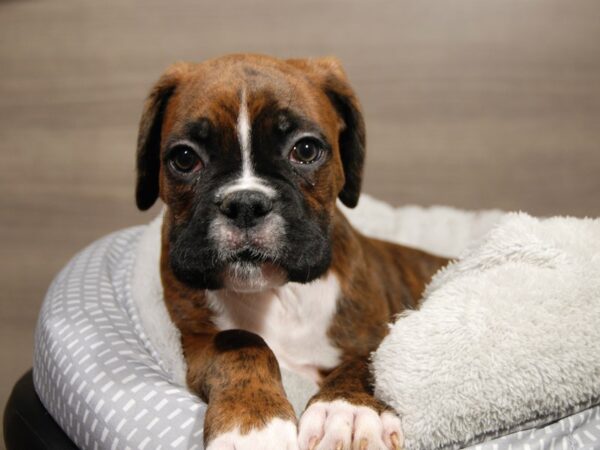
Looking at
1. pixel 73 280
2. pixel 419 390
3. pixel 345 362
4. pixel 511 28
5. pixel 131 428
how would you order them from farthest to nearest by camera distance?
pixel 511 28
pixel 73 280
pixel 345 362
pixel 131 428
pixel 419 390

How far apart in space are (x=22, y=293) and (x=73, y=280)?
2.03 meters

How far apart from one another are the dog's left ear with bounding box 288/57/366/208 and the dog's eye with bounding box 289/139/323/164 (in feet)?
1.10

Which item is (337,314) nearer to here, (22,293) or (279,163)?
(279,163)

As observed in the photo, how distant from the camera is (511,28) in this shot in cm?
382

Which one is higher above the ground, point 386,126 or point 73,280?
point 386,126

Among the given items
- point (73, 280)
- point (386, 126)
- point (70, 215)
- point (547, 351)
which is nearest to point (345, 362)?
point (547, 351)

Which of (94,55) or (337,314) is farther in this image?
(94,55)

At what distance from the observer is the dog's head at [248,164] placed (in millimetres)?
1781

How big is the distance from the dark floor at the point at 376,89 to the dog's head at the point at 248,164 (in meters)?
1.70

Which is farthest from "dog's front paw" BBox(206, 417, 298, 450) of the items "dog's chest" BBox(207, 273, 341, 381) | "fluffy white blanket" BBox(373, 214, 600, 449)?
"dog's chest" BBox(207, 273, 341, 381)

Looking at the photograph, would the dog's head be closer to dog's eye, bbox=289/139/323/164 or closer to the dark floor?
dog's eye, bbox=289/139/323/164

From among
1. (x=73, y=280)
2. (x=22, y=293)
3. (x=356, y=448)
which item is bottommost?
(x=22, y=293)

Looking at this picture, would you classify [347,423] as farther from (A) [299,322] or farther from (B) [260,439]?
(A) [299,322]

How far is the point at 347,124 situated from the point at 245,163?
61 cm
